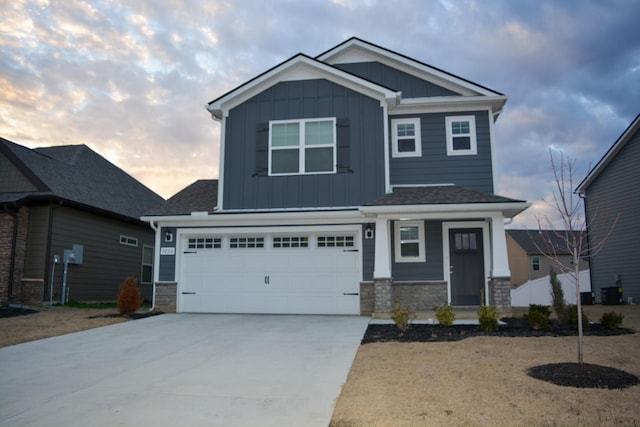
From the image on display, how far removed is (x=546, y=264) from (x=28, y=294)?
35.3 metres

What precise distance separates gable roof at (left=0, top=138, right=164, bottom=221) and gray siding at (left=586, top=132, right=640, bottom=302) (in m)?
17.0

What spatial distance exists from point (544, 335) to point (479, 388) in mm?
4096

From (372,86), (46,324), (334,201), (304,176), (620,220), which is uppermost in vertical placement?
(372,86)

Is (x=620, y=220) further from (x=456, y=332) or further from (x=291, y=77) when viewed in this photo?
(x=291, y=77)

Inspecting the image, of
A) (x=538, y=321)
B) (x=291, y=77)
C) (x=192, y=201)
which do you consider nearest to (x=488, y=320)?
(x=538, y=321)

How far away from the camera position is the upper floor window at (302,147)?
1393 centimetres

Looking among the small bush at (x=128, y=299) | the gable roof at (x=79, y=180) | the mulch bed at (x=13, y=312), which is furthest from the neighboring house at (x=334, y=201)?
the gable roof at (x=79, y=180)

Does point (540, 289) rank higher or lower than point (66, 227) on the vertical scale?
lower

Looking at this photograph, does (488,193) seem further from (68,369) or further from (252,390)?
(68,369)

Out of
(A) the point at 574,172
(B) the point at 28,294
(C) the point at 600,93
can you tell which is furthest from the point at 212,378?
(C) the point at 600,93

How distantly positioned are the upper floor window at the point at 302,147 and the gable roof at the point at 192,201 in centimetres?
238

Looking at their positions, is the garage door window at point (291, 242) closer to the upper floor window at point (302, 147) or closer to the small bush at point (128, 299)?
the upper floor window at point (302, 147)

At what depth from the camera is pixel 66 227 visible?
16359 millimetres

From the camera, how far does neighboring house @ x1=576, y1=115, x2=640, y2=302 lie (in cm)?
1836
